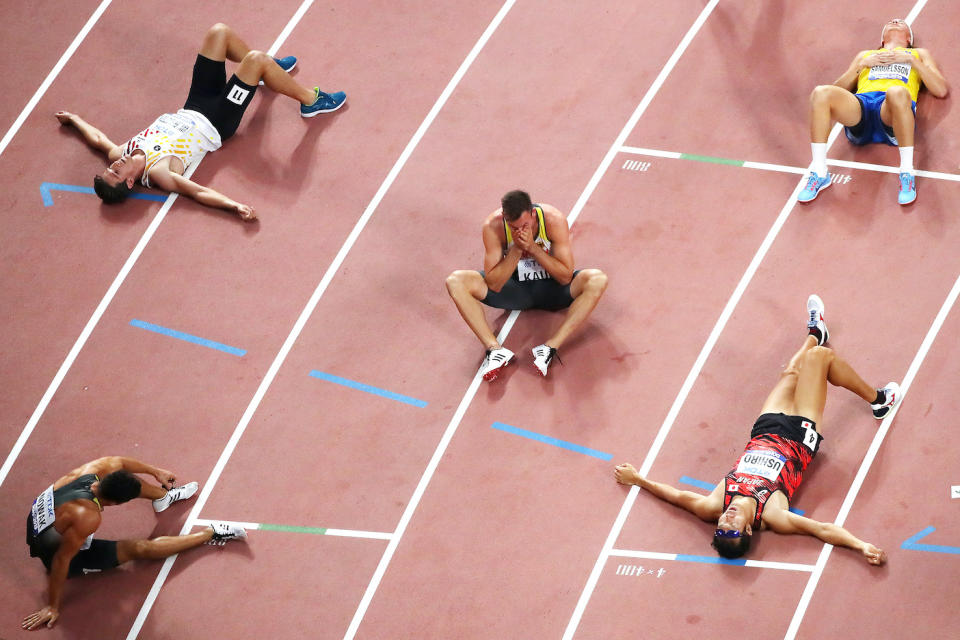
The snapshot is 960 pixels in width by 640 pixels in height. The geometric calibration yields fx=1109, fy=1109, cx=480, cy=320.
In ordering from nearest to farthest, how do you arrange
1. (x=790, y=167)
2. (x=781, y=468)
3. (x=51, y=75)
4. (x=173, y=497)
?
(x=781, y=468) < (x=173, y=497) < (x=790, y=167) < (x=51, y=75)

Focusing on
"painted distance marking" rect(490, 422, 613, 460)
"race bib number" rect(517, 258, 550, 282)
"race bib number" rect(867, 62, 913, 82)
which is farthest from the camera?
"race bib number" rect(867, 62, 913, 82)

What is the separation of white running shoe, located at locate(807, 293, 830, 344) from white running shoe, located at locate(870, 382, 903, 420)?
1.65 ft

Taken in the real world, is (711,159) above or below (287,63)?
above

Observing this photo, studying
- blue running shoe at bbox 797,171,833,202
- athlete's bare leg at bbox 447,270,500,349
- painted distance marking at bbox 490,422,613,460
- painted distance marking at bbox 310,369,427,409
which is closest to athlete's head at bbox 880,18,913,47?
blue running shoe at bbox 797,171,833,202

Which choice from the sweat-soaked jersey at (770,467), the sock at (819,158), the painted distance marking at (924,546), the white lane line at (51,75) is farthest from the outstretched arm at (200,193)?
the painted distance marking at (924,546)

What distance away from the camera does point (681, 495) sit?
6785 mm

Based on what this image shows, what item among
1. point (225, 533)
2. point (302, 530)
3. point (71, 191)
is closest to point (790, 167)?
point (302, 530)

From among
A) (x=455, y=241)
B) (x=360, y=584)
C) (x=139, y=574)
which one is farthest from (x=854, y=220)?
(x=139, y=574)

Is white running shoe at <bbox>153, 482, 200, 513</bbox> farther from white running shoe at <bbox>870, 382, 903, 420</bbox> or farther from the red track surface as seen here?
white running shoe at <bbox>870, 382, 903, 420</bbox>

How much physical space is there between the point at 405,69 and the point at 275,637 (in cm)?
450

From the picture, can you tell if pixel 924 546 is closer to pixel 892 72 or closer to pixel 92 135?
pixel 892 72

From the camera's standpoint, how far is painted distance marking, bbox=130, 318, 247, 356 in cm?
774

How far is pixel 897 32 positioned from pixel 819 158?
120cm

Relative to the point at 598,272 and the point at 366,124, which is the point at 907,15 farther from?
the point at 366,124
